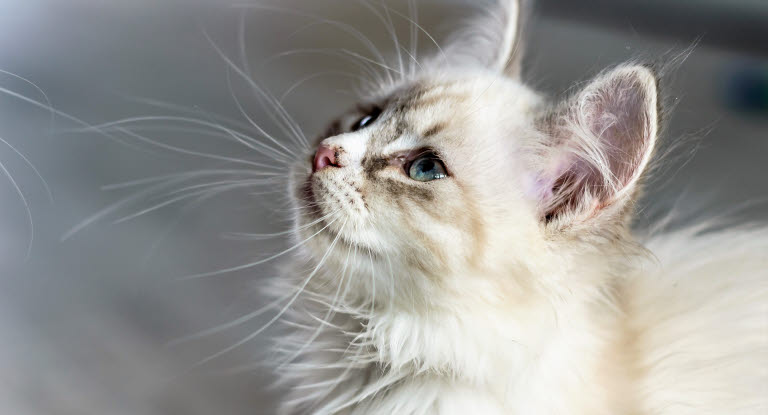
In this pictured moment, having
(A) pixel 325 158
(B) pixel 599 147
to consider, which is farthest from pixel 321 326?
(B) pixel 599 147

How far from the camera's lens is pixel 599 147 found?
622 mm

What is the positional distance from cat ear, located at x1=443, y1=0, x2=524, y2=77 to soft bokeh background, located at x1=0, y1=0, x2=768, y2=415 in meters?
0.06

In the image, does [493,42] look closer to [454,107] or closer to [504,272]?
[454,107]

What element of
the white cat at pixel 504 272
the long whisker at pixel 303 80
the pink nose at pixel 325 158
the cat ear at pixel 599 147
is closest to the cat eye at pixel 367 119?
the white cat at pixel 504 272

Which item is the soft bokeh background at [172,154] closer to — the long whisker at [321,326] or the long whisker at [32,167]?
the long whisker at [32,167]

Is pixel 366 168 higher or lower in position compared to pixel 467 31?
lower

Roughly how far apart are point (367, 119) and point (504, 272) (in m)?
0.28

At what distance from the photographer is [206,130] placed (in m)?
1.03

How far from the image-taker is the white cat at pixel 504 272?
2.07 ft

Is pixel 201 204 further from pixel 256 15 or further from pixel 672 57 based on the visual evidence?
pixel 672 57

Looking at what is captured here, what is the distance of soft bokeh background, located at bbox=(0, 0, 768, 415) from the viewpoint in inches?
34.4

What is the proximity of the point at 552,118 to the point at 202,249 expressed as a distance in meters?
0.66

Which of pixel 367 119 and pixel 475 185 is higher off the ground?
pixel 367 119

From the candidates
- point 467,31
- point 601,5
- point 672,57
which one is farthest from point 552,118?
point 601,5
